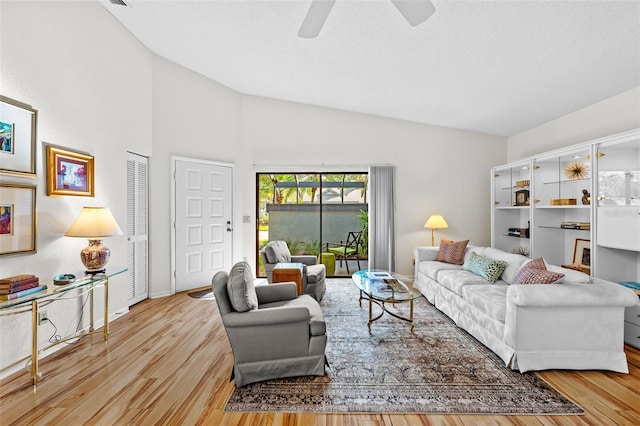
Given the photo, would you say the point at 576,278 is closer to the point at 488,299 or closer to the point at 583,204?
the point at 488,299

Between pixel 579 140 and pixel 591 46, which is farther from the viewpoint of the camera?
pixel 579 140

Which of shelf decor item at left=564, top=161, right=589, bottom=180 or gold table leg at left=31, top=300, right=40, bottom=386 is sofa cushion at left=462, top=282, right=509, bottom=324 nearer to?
shelf decor item at left=564, top=161, right=589, bottom=180

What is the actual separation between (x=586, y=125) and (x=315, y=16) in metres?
3.94

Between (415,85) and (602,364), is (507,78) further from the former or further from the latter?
(602,364)

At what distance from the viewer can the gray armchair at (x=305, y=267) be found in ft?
14.2

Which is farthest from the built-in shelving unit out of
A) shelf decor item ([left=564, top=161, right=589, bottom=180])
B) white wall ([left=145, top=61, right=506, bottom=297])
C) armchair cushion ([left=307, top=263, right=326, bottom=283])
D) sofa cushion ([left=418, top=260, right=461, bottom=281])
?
armchair cushion ([left=307, top=263, right=326, bottom=283])

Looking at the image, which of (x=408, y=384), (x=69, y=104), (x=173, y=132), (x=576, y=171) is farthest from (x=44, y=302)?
(x=576, y=171)

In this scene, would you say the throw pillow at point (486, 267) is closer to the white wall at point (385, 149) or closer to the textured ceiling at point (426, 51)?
the white wall at point (385, 149)

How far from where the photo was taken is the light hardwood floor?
6.57ft

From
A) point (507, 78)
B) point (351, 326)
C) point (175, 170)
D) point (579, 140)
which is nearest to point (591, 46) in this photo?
point (507, 78)

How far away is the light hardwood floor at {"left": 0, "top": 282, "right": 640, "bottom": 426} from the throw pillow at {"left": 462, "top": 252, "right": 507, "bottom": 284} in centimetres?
127

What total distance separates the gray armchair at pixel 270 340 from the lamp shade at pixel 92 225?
1489 mm

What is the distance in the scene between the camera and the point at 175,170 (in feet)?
16.6

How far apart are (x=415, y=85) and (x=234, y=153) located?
326 centimetres
